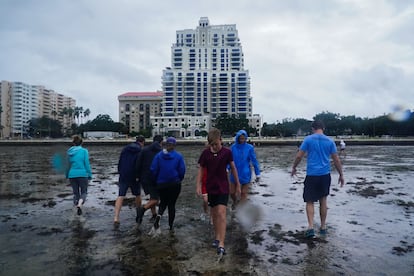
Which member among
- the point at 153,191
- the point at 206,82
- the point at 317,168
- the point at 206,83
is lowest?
the point at 153,191

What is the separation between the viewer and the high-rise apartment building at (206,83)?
14550 cm

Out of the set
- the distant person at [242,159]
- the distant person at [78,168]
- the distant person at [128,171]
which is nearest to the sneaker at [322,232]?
the distant person at [242,159]

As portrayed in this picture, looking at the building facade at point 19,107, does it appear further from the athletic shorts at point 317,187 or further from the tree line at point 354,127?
the athletic shorts at point 317,187

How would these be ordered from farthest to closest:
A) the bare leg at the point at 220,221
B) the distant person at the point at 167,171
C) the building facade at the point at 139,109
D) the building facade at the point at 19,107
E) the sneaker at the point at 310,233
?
the building facade at the point at 139,109 < the building facade at the point at 19,107 < the distant person at the point at 167,171 < the sneaker at the point at 310,233 < the bare leg at the point at 220,221

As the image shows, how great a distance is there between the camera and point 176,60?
504ft

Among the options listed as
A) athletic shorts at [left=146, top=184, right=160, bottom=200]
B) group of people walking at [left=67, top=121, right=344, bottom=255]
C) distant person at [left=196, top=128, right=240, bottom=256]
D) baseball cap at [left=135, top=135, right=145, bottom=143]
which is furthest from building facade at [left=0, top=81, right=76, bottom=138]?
distant person at [left=196, top=128, right=240, bottom=256]

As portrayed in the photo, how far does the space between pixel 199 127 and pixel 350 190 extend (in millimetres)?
121372

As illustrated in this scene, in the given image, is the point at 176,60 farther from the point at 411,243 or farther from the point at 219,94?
the point at 411,243

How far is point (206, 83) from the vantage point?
483 feet

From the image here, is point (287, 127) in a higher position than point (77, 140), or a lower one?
higher

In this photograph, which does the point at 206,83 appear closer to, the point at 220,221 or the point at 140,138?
the point at 140,138

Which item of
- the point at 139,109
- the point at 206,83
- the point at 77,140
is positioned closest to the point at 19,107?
the point at 139,109

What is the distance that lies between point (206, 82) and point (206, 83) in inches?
19.1

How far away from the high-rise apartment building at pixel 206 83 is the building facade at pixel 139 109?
1325 centimetres
